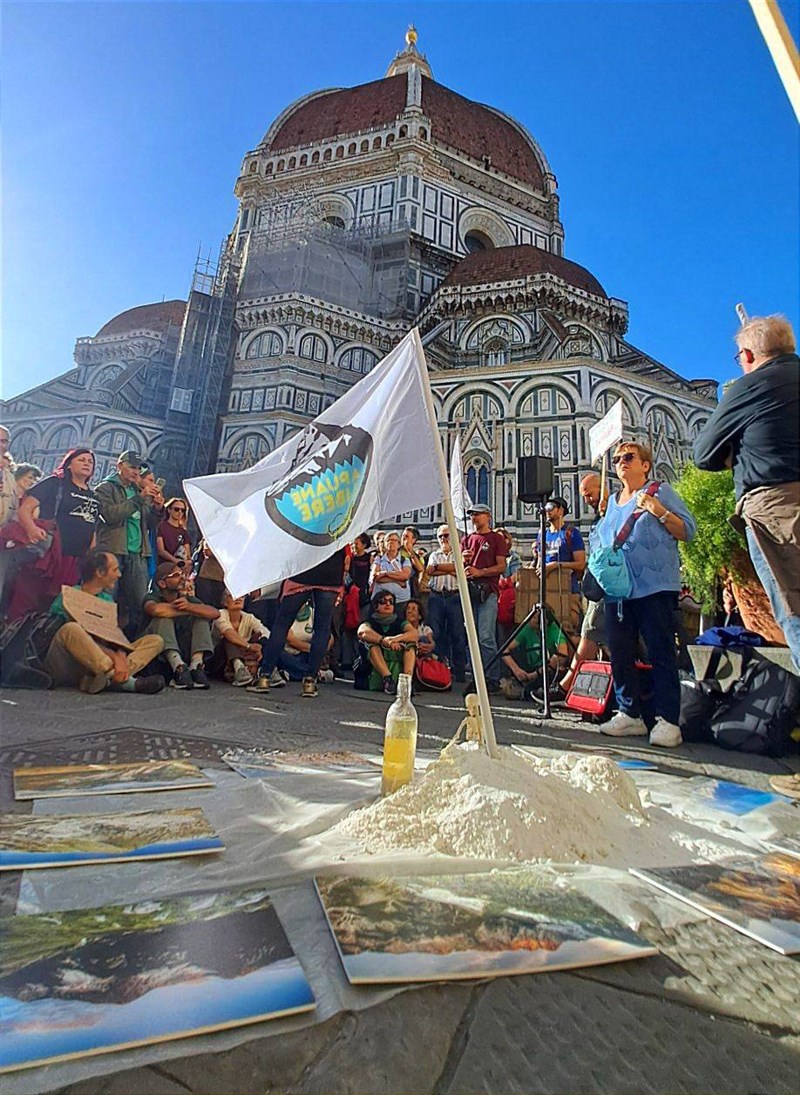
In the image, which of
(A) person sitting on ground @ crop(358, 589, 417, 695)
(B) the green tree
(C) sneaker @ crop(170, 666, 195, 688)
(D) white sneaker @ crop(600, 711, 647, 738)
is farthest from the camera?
(B) the green tree

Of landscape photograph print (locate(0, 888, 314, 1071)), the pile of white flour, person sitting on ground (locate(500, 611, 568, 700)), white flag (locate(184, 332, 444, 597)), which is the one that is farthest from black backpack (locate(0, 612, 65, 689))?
person sitting on ground (locate(500, 611, 568, 700))

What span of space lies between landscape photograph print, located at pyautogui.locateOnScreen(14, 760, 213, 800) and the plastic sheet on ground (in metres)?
0.06

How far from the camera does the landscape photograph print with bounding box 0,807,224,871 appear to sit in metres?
1.26

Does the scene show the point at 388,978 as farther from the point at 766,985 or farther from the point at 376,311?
the point at 376,311

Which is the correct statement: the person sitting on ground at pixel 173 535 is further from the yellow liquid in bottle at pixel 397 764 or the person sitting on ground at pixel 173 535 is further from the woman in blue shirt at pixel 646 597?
the yellow liquid in bottle at pixel 397 764

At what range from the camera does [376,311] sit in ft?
86.7

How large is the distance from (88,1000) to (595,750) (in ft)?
8.32

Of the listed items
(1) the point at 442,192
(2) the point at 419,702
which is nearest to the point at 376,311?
(1) the point at 442,192

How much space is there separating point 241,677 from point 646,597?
3048 mm

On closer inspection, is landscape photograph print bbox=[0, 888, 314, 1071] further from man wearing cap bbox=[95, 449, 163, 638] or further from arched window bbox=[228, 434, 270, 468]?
arched window bbox=[228, 434, 270, 468]

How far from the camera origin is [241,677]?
182 inches

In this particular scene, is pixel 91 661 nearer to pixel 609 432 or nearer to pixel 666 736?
pixel 666 736

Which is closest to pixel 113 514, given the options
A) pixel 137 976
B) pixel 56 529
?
pixel 56 529

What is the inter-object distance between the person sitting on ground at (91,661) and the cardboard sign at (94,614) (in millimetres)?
38
